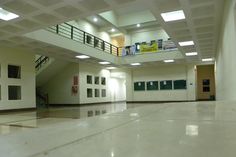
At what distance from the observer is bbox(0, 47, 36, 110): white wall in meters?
12.4

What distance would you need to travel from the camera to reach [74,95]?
18438mm

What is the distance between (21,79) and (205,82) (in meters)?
18.4

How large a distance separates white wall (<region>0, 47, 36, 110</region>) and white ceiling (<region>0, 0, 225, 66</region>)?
1976 millimetres

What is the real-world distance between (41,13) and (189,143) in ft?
25.0

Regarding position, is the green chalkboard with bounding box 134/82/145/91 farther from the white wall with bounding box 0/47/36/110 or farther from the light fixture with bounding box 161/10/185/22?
the light fixture with bounding box 161/10/185/22

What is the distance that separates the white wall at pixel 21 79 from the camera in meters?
12.4

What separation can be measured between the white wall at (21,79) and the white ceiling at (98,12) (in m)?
1.98

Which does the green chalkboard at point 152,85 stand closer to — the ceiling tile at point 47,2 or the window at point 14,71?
the window at point 14,71

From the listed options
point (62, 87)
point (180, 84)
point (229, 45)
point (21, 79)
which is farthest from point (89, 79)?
point (229, 45)

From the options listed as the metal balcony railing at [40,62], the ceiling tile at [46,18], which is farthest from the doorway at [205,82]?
the ceiling tile at [46,18]

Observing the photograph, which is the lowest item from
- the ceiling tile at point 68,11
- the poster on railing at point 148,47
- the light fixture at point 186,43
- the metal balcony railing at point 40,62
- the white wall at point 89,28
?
the metal balcony railing at point 40,62

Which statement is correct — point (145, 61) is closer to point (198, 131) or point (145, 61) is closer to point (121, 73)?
point (121, 73)

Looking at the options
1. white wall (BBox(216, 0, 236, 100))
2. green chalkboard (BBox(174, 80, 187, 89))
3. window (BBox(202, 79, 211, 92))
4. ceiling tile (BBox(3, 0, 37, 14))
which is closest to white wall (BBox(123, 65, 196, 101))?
green chalkboard (BBox(174, 80, 187, 89))

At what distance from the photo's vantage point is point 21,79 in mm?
13414
